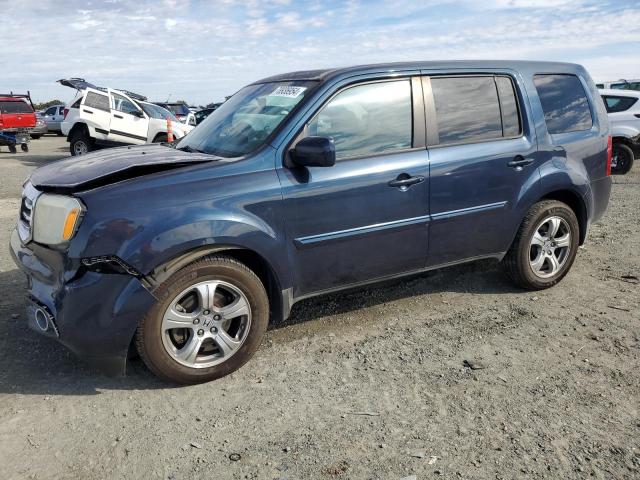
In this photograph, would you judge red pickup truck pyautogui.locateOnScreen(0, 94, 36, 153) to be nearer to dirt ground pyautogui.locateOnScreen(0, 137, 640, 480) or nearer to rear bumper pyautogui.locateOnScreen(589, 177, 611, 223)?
dirt ground pyautogui.locateOnScreen(0, 137, 640, 480)

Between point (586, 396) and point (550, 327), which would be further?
point (550, 327)

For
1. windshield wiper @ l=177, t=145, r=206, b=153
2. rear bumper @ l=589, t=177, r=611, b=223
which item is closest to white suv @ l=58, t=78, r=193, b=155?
windshield wiper @ l=177, t=145, r=206, b=153

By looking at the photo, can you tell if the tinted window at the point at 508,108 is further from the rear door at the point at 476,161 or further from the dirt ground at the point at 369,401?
the dirt ground at the point at 369,401

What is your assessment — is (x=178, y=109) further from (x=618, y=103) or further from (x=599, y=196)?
(x=599, y=196)

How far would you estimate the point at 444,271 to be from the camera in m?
5.26

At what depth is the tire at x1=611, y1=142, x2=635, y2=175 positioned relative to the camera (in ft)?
38.2

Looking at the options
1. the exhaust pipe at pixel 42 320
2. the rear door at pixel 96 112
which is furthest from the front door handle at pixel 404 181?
the rear door at pixel 96 112

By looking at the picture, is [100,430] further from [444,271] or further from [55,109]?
[55,109]

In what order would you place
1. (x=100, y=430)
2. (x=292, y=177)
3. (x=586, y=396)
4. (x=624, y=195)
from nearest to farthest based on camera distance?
(x=100, y=430)
(x=586, y=396)
(x=292, y=177)
(x=624, y=195)

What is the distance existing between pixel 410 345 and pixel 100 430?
1.98m

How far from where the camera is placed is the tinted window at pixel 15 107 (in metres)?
19.4

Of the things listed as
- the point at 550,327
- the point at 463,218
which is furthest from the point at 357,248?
the point at 550,327

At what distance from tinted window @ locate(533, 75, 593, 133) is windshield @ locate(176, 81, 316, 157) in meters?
2.09

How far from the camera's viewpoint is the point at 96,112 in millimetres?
14992
